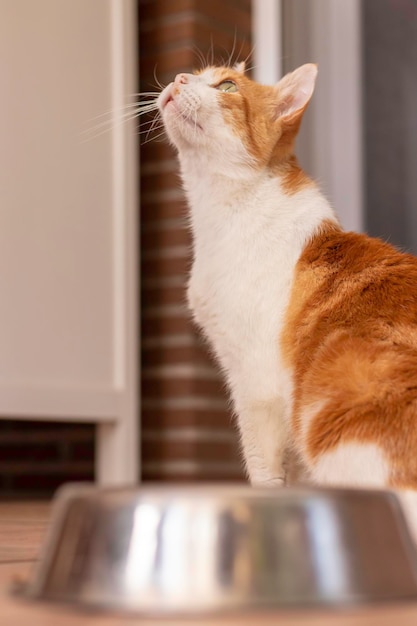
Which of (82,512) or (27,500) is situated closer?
(82,512)

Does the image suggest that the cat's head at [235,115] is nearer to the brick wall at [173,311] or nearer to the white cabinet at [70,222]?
the white cabinet at [70,222]

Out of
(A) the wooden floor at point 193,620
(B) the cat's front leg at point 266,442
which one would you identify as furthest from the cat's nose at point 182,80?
(A) the wooden floor at point 193,620

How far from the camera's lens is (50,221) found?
2443mm

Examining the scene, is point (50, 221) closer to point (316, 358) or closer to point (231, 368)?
point (231, 368)

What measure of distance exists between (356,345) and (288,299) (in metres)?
0.20

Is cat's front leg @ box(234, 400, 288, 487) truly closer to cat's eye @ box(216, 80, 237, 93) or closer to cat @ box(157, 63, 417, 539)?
cat @ box(157, 63, 417, 539)

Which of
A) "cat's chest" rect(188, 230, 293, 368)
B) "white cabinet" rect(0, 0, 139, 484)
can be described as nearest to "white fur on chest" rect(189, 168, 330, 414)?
"cat's chest" rect(188, 230, 293, 368)

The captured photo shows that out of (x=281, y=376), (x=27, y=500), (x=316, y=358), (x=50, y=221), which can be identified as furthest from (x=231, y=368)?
(x=27, y=500)

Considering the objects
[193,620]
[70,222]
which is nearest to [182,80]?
[70,222]

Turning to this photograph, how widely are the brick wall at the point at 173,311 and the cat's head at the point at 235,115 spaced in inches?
43.3

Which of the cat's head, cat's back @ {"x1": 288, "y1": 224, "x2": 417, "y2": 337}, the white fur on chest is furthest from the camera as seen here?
the cat's head

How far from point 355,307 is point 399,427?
23 centimetres

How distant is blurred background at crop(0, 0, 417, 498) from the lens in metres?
2.39

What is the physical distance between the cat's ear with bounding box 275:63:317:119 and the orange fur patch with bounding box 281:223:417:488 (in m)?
0.22
